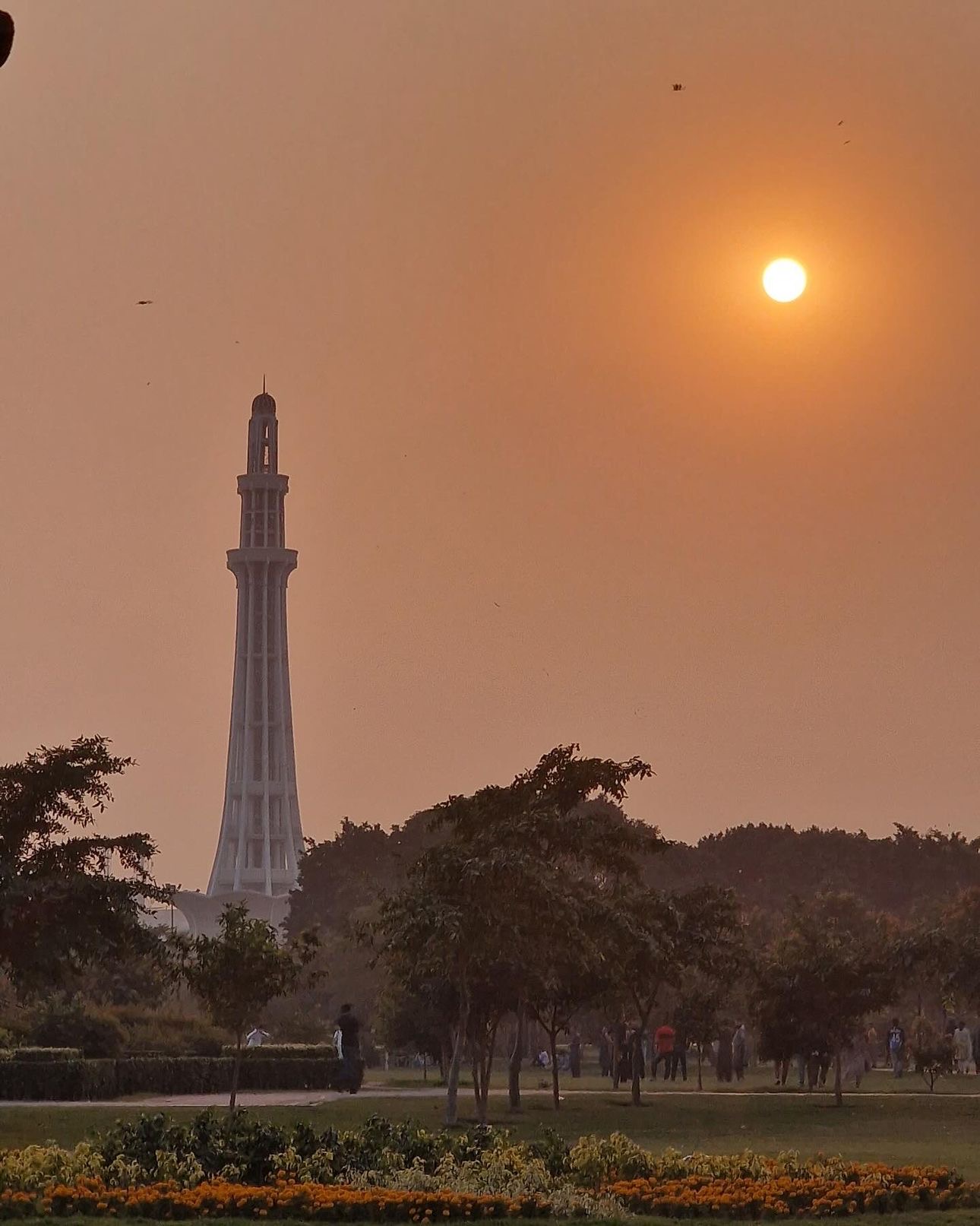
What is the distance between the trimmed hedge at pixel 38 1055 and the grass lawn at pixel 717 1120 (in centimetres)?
435

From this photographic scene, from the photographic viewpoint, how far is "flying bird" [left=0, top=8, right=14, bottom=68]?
1120 cm

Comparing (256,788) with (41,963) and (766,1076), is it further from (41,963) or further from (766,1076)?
(41,963)

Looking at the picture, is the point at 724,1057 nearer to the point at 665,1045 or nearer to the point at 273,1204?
the point at 665,1045

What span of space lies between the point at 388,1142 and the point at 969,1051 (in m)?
49.6

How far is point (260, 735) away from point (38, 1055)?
121m

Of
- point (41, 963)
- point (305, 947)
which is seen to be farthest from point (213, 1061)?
point (41, 963)

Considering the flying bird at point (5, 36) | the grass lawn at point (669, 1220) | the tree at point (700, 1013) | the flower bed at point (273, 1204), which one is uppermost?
the flying bird at point (5, 36)

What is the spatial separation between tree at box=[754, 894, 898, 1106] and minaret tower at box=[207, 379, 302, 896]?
382 ft

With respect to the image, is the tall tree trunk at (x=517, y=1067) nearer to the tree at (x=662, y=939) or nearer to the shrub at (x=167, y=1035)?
the tree at (x=662, y=939)

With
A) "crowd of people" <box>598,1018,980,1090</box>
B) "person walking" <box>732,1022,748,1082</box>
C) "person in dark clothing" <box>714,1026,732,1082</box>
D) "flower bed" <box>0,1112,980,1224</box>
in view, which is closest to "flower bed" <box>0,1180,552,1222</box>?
"flower bed" <box>0,1112,980,1224</box>

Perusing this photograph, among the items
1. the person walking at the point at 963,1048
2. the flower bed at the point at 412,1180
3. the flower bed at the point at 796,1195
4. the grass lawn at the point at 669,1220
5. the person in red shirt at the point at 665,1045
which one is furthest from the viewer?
the person walking at the point at 963,1048

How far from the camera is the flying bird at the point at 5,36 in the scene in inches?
441

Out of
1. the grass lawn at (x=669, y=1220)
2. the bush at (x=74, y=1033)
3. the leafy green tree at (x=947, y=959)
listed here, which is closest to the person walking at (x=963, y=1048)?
the leafy green tree at (x=947, y=959)

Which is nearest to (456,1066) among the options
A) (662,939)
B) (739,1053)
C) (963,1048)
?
(662,939)
